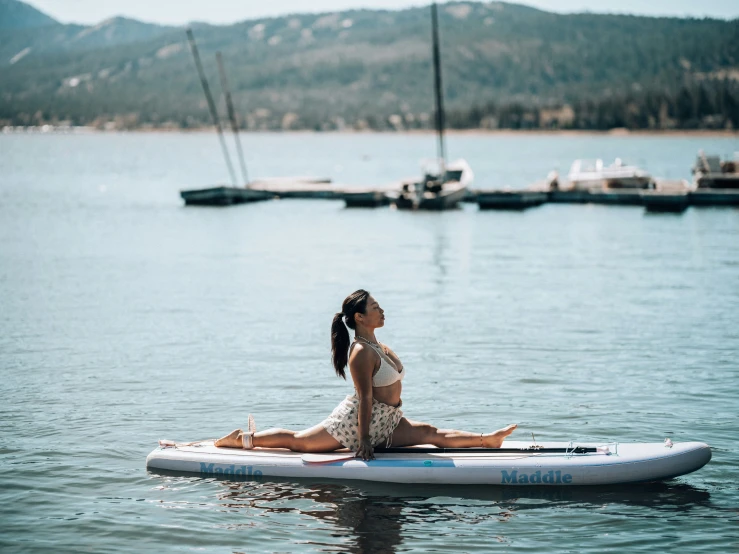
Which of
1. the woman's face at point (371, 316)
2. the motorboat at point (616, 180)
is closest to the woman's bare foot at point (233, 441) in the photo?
the woman's face at point (371, 316)

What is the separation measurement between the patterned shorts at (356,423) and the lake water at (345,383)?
0.55m

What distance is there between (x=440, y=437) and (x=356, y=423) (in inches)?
35.6

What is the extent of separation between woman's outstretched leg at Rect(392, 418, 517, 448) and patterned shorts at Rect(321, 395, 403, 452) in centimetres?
A: 10

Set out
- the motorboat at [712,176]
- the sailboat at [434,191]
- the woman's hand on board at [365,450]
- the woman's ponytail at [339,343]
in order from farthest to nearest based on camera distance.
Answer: the motorboat at [712,176], the sailboat at [434,191], the woman's hand on board at [365,450], the woman's ponytail at [339,343]

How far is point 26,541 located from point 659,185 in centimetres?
5468

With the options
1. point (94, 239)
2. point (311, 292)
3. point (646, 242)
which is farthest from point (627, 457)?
point (94, 239)

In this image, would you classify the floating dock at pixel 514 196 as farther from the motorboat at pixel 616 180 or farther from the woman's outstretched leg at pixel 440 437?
the woman's outstretched leg at pixel 440 437

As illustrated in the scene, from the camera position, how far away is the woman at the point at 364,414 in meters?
10.3

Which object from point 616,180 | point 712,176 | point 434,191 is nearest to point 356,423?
point 434,191

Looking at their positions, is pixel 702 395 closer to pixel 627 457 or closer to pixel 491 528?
pixel 627 457

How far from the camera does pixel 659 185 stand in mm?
60719

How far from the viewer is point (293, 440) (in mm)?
11180

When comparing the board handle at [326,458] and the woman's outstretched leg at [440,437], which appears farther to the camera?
the woman's outstretched leg at [440,437]

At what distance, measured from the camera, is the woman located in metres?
10.3
